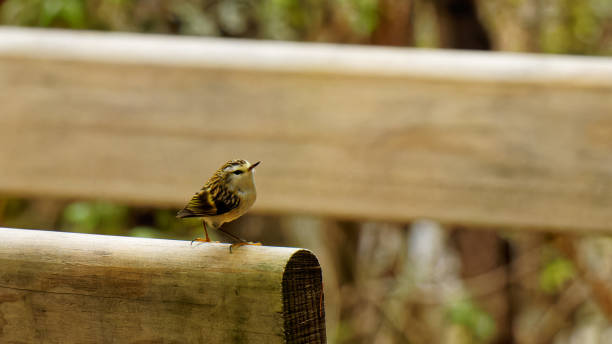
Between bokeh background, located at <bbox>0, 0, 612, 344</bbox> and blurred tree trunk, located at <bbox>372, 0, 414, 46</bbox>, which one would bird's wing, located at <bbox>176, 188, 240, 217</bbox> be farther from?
blurred tree trunk, located at <bbox>372, 0, 414, 46</bbox>

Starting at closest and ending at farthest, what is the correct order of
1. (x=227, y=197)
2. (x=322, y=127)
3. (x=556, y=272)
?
(x=227, y=197) < (x=322, y=127) < (x=556, y=272)

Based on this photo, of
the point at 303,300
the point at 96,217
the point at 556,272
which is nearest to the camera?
the point at 303,300

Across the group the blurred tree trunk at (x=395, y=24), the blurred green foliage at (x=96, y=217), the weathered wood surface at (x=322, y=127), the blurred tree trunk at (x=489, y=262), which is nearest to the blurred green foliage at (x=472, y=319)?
the blurred tree trunk at (x=489, y=262)

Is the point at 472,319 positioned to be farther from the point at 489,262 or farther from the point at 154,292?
the point at 154,292

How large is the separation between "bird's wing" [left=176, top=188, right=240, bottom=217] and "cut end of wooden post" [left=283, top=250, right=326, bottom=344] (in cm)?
31

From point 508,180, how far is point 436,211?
0.17 meters

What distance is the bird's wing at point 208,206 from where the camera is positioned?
107 cm

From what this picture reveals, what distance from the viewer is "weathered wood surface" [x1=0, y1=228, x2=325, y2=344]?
0.74m

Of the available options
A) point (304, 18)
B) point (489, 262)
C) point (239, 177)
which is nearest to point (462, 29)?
point (304, 18)

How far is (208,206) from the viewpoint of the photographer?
1088 millimetres

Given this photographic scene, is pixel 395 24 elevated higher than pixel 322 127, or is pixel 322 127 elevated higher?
pixel 395 24

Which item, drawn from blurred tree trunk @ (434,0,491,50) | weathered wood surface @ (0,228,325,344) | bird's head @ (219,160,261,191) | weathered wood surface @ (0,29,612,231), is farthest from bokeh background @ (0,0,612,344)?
weathered wood surface @ (0,228,325,344)

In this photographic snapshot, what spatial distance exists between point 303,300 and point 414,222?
2491 millimetres

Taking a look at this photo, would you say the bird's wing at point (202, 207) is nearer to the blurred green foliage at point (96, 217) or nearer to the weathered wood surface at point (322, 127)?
the weathered wood surface at point (322, 127)
